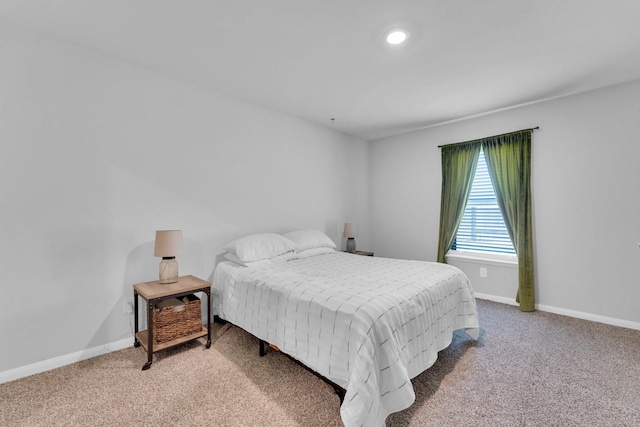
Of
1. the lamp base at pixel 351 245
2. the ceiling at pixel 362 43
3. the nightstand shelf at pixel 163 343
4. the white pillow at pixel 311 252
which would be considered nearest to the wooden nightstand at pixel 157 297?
A: the nightstand shelf at pixel 163 343

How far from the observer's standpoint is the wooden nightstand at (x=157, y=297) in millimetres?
2107

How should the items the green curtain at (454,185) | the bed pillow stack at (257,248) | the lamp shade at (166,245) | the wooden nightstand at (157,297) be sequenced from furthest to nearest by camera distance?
1. the green curtain at (454,185)
2. the bed pillow stack at (257,248)
3. the lamp shade at (166,245)
4. the wooden nightstand at (157,297)

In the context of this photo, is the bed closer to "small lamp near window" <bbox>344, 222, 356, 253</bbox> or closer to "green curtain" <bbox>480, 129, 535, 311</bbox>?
"small lamp near window" <bbox>344, 222, 356, 253</bbox>

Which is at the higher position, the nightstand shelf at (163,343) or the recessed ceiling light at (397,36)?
the recessed ceiling light at (397,36)

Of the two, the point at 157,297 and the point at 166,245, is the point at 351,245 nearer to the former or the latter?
the point at 166,245

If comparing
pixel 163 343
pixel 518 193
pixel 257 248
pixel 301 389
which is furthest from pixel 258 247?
pixel 518 193

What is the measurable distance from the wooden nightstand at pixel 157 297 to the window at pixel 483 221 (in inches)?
140

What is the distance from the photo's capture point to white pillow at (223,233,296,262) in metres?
2.78

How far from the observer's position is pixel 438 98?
3230 millimetres

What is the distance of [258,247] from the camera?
2883 mm

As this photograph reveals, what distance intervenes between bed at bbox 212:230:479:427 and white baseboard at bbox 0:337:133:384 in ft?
2.77

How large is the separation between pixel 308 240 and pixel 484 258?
2.46m

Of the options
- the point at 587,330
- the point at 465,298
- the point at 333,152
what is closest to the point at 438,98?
the point at 333,152

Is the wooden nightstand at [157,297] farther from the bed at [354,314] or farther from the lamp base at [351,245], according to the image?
the lamp base at [351,245]
